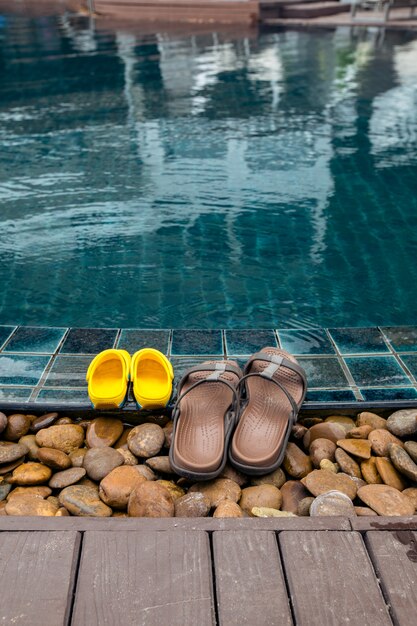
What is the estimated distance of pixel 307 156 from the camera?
6.02 meters

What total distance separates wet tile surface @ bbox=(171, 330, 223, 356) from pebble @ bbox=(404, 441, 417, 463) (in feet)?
3.67

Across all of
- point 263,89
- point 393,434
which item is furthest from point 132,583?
point 263,89

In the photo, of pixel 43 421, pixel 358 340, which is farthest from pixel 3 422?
pixel 358 340

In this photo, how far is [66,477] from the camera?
8.18ft

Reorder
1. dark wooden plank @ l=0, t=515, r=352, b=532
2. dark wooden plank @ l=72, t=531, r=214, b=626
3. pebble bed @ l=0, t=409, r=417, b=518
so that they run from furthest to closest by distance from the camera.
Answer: pebble bed @ l=0, t=409, r=417, b=518, dark wooden plank @ l=0, t=515, r=352, b=532, dark wooden plank @ l=72, t=531, r=214, b=626

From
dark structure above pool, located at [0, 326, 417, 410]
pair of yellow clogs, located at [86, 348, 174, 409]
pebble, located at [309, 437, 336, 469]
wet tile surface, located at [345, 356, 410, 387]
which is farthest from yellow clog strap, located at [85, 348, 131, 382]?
wet tile surface, located at [345, 356, 410, 387]

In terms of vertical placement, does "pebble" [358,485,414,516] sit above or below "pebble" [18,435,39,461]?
above

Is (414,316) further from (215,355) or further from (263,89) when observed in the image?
(263,89)

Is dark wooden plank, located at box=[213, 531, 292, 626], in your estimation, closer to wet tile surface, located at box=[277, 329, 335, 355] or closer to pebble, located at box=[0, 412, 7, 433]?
pebble, located at box=[0, 412, 7, 433]

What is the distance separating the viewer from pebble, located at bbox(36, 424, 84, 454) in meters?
2.68

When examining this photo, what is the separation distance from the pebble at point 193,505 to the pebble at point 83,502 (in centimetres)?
29

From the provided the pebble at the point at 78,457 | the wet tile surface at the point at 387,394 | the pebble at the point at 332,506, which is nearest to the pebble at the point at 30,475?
the pebble at the point at 78,457

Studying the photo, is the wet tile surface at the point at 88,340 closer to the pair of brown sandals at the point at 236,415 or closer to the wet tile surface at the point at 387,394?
the pair of brown sandals at the point at 236,415

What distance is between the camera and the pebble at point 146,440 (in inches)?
103
